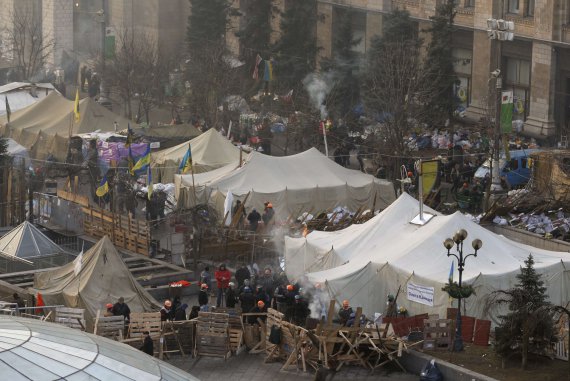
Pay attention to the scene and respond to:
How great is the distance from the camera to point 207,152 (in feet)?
144

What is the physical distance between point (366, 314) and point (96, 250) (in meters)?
5.55

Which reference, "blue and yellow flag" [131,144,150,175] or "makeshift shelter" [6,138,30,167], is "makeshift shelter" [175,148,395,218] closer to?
"blue and yellow flag" [131,144,150,175]

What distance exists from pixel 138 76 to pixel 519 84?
13.5m

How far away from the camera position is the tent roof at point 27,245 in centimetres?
3512

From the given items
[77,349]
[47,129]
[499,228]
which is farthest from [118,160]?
[77,349]

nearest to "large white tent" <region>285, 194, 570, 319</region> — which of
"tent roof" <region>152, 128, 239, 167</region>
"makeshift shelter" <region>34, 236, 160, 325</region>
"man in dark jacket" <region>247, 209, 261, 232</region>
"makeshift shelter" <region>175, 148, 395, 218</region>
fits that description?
"makeshift shelter" <region>34, 236, 160, 325</region>

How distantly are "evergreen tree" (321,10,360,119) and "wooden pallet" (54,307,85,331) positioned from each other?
26.1 meters

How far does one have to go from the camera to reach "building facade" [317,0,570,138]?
176 feet

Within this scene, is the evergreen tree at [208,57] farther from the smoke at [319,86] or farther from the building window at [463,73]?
the building window at [463,73]

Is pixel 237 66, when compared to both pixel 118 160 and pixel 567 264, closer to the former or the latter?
pixel 118 160

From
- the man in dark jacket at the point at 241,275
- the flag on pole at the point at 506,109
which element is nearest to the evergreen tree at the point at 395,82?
the flag on pole at the point at 506,109

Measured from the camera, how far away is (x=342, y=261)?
32.5 meters

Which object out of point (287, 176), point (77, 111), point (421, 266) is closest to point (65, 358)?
point (421, 266)

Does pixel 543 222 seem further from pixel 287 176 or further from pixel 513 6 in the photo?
pixel 513 6
